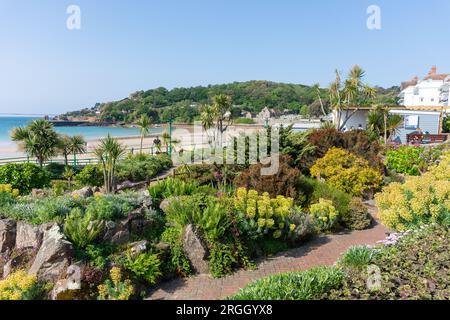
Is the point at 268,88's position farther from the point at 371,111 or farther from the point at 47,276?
the point at 47,276

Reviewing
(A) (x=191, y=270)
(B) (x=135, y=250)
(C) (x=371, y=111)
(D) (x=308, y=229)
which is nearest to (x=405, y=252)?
(D) (x=308, y=229)

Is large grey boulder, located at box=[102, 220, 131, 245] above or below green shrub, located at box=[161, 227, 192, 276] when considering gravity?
above

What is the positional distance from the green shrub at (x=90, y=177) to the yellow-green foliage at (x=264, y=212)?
9718 millimetres

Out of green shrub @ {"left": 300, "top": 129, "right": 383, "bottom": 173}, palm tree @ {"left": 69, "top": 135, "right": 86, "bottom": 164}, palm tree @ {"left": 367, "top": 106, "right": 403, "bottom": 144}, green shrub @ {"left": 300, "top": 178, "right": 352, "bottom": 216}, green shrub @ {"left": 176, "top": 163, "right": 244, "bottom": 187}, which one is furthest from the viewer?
palm tree @ {"left": 367, "top": 106, "right": 403, "bottom": 144}

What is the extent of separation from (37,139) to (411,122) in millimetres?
25685

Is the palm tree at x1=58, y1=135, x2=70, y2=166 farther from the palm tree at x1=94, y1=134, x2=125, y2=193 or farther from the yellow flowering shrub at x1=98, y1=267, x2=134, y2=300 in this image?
the yellow flowering shrub at x1=98, y1=267, x2=134, y2=300

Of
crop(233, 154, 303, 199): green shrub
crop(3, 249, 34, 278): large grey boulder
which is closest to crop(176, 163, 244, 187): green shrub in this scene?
crop(233, 154, 303, 199): green shrub

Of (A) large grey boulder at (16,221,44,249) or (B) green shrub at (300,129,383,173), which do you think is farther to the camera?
(B) green shrub at (300,129,383,173)

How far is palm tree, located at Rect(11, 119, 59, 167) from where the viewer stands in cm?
1694

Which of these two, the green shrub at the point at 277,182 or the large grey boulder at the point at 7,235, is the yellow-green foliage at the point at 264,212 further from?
the large grey boulder at the point at 7,235

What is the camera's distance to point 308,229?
7.12m

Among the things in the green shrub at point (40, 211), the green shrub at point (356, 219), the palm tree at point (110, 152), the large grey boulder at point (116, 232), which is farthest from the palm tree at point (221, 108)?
the large grey boulder at point (116, 232)

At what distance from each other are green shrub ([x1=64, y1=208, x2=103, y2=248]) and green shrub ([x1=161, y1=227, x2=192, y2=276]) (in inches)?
46.6
